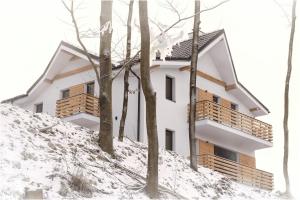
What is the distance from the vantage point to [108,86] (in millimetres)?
15391

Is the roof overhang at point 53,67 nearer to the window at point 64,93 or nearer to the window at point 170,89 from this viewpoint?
the window at point 64,93

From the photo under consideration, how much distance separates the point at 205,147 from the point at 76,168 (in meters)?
15.3

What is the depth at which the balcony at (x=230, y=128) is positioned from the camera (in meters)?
25.9

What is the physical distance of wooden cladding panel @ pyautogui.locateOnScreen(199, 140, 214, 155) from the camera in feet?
87.7

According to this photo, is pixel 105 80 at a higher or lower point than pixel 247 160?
lower

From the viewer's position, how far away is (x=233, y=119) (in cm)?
2803

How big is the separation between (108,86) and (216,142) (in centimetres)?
1368

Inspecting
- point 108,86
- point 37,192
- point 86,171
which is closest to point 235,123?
point 108,86

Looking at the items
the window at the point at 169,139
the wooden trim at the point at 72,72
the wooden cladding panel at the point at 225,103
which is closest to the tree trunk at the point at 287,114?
the window at the point at 169,139

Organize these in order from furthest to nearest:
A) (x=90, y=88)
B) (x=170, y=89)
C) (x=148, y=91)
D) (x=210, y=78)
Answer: (x=210, y=78)
(x=90, y=88)
(x=170, y=89)
(x=148, y=91)

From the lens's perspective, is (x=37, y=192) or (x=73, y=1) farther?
(x=73, y=1)

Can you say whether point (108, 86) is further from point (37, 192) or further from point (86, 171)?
point (37, 192)

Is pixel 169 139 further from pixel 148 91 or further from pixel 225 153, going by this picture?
pixel 148 91

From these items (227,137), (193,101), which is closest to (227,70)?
(227,137)
